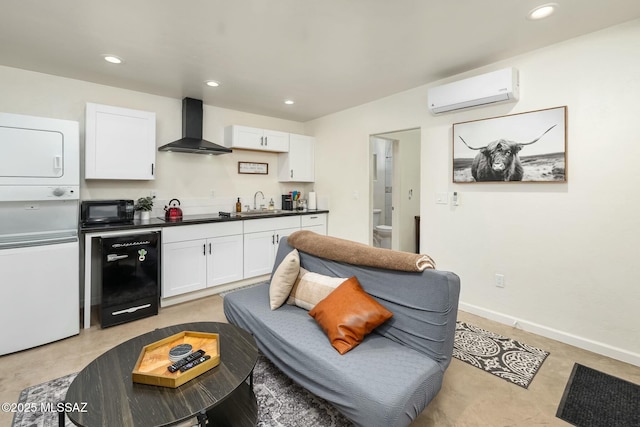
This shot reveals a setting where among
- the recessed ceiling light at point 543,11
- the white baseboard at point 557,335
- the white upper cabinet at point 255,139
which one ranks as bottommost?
the white baseboard at point 557,335

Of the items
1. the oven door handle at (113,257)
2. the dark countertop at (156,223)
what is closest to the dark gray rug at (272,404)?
the oven door handle at (113,257)

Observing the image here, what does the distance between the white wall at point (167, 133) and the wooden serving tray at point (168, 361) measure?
8.47 ft

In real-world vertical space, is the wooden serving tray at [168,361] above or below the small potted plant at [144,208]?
below

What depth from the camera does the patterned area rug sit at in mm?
2123

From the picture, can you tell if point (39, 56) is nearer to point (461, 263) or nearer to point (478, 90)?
point (478, 90)

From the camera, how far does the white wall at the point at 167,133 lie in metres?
3.00

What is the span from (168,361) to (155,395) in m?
0.20

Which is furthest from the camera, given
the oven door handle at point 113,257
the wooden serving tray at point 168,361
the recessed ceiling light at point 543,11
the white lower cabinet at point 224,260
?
the white lower cabinet at point 224,260

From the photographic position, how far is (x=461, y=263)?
3205mm

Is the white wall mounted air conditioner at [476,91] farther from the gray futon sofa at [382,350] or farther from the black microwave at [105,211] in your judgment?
the black microwave at [105,211]

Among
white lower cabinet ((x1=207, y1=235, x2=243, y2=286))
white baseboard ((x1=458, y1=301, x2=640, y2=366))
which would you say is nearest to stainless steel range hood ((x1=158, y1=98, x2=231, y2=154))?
white lower cabinet ((x1=207, y1=235, x2=243, y2=286))

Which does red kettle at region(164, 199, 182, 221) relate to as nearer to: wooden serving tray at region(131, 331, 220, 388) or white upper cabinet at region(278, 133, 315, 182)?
white upper cabinet at region(278, 133, 315, 182)

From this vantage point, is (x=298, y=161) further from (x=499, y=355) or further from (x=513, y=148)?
(x=499, y=355)

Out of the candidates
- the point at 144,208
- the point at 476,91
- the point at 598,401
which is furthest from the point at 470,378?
the point at 144,208
